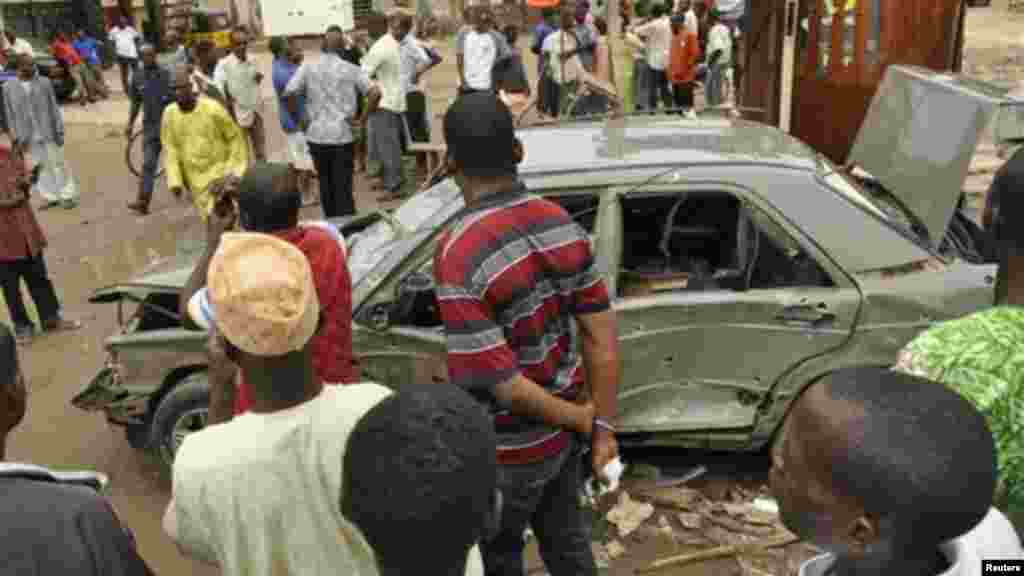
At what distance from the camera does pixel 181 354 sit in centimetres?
425

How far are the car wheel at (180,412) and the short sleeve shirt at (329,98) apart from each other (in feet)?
13.7

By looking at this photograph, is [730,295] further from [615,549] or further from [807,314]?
[615,549]

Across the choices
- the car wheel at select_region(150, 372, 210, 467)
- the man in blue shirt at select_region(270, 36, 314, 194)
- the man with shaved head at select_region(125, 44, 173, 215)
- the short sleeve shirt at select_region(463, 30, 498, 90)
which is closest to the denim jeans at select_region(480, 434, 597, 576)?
the car wheel at select_region(150, 372, 210, 467)

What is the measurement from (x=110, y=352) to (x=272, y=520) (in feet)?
9.90

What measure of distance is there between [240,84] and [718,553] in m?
8.17

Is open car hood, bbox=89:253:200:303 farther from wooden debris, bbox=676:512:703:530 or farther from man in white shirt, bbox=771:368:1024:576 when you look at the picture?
man in white shirt, bbox=771:368:1024:576

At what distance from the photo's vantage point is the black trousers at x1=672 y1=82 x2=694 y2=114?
11.9 metres

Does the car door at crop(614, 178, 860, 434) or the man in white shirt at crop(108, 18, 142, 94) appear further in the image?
the man in white shirt at crop(108, 18, 142, 94)

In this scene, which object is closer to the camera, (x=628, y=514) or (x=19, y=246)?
(x=628, y=514)

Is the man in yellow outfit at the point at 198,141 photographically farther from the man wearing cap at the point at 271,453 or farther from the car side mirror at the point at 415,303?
the man wearing cap at the point at 271,453

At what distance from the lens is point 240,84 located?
10.1 meters

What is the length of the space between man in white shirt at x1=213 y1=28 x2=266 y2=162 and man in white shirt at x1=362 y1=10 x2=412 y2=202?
146cm

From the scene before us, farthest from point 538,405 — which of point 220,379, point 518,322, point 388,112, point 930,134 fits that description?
point 388,112

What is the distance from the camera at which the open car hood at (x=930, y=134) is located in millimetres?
3838
